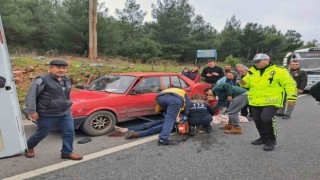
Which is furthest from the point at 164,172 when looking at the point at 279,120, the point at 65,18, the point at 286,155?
the point at 65,18

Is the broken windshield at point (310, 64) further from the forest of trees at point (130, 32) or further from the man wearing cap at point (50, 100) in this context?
the forest of trees at point (130, 32)

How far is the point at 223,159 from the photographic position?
172 inches

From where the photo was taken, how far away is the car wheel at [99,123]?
18.0 ft

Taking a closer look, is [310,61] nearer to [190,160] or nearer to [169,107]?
[169,107]

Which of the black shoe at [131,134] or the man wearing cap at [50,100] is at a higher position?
the man wearing cap at [50,100]

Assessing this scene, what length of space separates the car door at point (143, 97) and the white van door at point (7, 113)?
10.3ft

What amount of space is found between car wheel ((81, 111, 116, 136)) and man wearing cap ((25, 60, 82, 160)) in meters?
1.22

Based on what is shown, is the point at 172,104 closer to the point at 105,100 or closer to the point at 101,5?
the point at 105,100

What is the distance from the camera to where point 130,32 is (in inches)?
1813

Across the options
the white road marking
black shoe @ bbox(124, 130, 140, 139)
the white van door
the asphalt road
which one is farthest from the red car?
the white van door

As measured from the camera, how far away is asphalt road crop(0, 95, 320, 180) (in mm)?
3785

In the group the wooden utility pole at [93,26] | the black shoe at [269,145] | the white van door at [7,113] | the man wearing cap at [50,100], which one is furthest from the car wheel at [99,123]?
the wooden utility pole at [93,26]

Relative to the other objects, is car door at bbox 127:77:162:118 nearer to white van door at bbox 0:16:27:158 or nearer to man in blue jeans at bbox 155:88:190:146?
man in blue jeans at bbox 155:88:190:146

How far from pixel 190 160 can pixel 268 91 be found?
1.76 m
